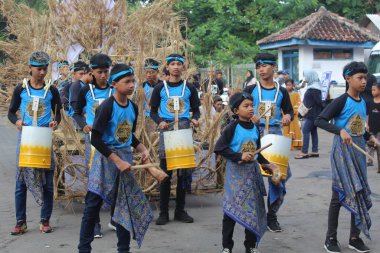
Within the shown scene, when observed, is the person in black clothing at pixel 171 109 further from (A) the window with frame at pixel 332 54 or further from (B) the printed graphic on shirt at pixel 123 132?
(A) the window with frame at pixel 332 54

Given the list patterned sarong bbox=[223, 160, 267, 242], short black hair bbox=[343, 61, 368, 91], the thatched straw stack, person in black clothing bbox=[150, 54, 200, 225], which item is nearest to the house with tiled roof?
the thatched straw stack

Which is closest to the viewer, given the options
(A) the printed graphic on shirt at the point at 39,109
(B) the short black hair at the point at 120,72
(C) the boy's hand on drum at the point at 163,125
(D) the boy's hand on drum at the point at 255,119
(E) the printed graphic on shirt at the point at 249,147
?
(B) the short black hair at the point at 120,72

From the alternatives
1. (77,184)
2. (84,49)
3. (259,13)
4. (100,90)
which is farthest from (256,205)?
(259,13)

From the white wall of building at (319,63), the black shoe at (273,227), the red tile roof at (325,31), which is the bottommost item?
the black shoe at (273,227)

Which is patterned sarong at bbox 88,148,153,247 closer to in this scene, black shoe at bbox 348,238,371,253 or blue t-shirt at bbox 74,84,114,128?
blue t-shirt at bbox 74,84,114,128

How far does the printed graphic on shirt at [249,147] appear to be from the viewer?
5.30 metres

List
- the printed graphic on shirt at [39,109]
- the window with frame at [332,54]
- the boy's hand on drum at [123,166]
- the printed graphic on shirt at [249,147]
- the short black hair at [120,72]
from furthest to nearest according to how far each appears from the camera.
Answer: the window with frame at [332,54] < the printed graphic on shirt at [39,109] < the printed graphic on shirt at [249,147] < the short black hair at [120,72] < the boy's hand on drum at [123,166]

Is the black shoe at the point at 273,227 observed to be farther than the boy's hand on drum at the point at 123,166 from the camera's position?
Yes

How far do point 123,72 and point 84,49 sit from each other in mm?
3841

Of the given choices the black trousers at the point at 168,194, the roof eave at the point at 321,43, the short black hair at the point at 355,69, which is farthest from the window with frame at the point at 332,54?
the short black hair at the point at 355,69

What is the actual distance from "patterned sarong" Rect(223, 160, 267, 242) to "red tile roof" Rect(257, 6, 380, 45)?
59.9 feet

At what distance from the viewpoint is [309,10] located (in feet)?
93.2

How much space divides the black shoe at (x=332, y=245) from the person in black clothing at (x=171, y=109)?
1.74 metres

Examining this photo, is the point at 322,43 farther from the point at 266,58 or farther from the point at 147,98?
the point at 266,58
